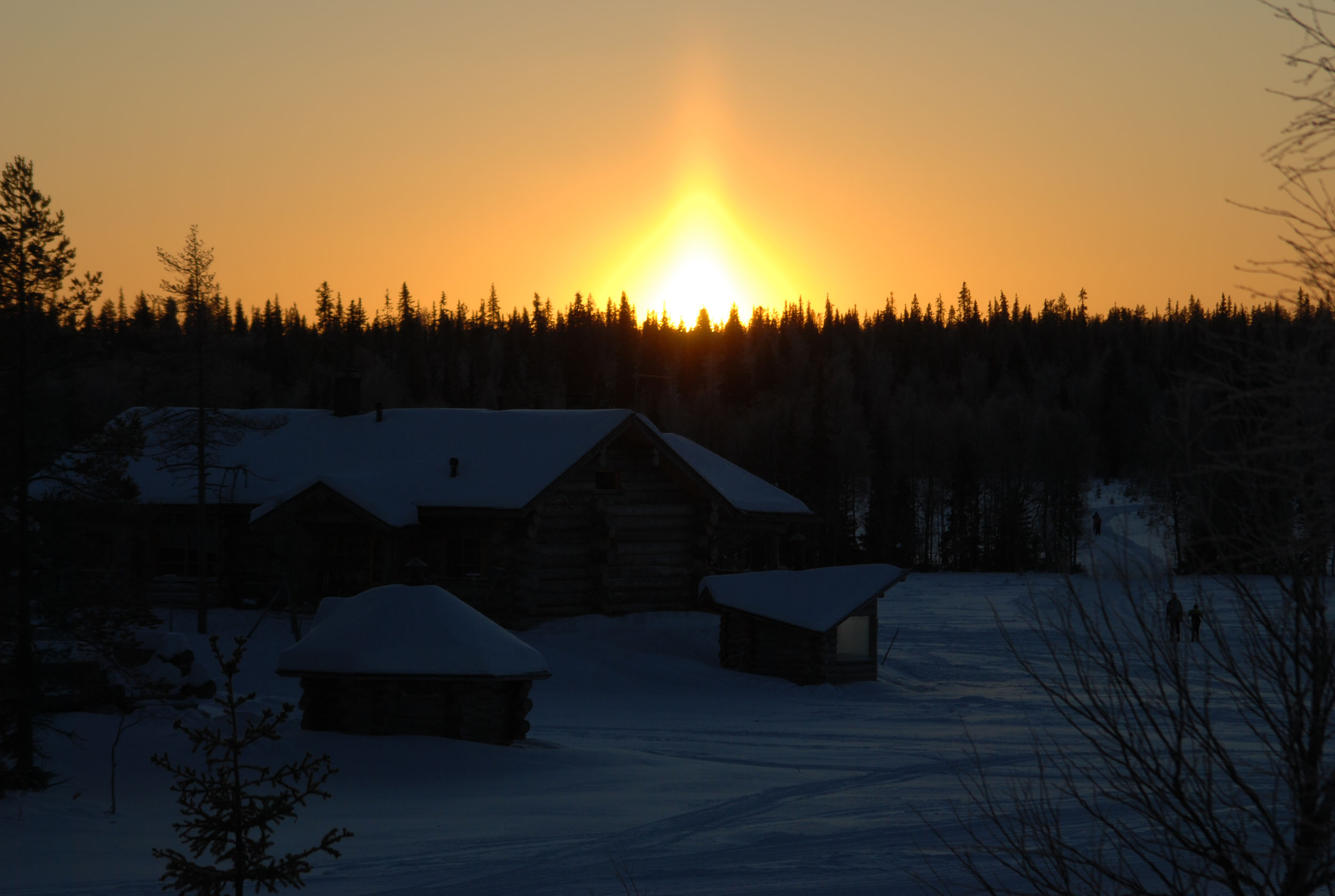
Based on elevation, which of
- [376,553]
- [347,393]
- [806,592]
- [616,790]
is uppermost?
[347,393]

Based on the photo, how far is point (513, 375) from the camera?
117938 millimetres

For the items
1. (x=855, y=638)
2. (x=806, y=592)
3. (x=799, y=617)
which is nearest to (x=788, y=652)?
(x=799, y=617)

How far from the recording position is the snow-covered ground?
11.2 metres

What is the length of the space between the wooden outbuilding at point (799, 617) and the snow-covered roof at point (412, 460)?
426 cm

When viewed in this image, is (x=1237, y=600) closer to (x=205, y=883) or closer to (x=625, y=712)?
(x=205, y=883)

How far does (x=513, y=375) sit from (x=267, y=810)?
111118 millimetres

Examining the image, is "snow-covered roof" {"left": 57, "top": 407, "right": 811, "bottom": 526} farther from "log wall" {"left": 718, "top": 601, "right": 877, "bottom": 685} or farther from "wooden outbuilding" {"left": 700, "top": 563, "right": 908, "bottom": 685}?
"log wall" {"left": 718, "top": 601, "right": 877, "bottom": 685}

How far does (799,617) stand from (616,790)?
37.2ft

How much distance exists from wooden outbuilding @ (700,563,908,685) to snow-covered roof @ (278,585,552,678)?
9447 mm

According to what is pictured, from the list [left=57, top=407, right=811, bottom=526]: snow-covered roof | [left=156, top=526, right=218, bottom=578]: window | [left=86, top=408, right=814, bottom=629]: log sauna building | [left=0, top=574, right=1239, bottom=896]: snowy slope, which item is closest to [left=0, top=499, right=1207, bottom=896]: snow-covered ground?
[left=0, top=574, right=1239, bottom=896]: snowy slope

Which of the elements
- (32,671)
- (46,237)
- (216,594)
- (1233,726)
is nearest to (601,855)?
(32,671)

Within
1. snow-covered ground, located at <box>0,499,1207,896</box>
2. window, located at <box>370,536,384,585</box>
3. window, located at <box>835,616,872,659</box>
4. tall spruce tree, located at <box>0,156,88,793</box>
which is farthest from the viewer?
window, located at <box>370,536,384,585</box>

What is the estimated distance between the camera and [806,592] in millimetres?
26906

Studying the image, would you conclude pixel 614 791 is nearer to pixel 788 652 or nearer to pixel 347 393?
pixel 788 652
